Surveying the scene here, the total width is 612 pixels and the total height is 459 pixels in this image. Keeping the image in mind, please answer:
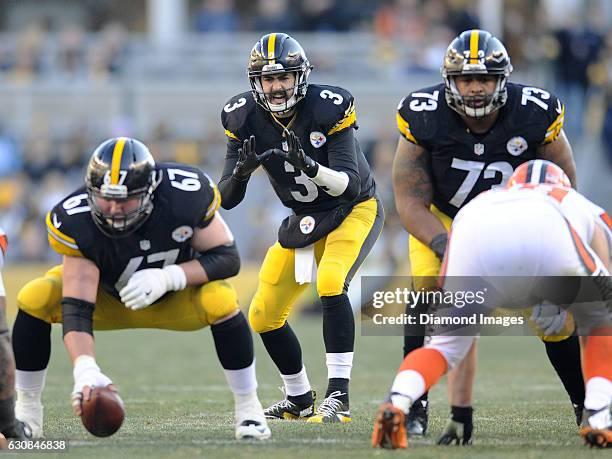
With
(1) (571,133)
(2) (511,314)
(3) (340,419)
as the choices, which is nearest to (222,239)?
(3) (340,419)

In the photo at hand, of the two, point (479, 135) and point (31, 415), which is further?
point (479, 135)

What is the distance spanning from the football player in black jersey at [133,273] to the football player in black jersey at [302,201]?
996 mm

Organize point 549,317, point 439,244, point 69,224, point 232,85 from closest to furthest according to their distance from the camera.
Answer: point 69,224 < point 549,317 < point 439,244 < point 232,85

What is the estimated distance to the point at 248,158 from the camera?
597 cm

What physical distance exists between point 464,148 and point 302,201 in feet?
3.58

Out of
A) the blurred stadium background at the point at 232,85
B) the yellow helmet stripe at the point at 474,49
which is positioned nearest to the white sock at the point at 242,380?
the yellow helmet stripe at the point at 474,49

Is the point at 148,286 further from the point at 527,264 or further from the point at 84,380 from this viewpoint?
the point at 527,264

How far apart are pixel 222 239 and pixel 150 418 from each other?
4.58ft

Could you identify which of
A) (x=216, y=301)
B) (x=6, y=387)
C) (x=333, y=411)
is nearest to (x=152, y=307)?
(x=216, y=301)

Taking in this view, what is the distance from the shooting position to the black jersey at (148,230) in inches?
197

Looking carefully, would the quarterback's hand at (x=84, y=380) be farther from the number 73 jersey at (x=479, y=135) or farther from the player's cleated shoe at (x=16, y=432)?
the number 73 jersey at (x=479, y=135)

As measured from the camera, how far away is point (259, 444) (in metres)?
4.96

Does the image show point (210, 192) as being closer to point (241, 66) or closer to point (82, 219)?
point (82, 219)

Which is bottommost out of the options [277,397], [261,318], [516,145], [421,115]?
[277,397]
